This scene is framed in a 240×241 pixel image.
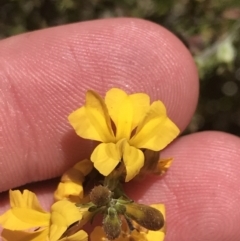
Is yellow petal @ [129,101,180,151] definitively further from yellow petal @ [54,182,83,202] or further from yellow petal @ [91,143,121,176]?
yellow petal @ [54,182,83,202]

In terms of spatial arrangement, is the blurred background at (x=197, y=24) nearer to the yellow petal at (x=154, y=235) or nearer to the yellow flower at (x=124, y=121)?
the yellow flower at (x=124, y=121)

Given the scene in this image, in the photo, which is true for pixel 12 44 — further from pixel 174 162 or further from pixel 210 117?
pixel 210 117

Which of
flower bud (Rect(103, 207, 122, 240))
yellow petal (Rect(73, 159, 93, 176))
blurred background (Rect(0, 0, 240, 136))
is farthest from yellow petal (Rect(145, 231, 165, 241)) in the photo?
blurred background (Rect(0, 0, 240, 136))

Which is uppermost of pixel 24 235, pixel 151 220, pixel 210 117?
pixel 151 220

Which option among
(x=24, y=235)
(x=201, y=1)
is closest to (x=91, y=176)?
(x=24, y=235)

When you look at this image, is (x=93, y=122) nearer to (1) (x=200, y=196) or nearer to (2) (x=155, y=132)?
(2) (x=155, y=132)

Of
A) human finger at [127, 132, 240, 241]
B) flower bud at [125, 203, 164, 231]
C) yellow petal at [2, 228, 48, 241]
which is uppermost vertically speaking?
flower bud at [125, 203, 164, 231]
